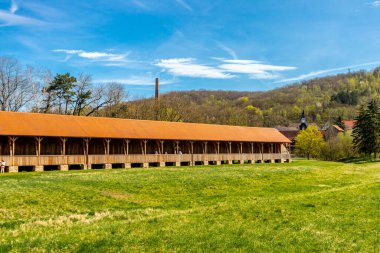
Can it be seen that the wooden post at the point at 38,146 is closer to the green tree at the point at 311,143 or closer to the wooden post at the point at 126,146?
the wooden post at the point at 126,146

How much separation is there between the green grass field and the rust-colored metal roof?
41.2 feet

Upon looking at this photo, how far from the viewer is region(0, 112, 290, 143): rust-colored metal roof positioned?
37.8m

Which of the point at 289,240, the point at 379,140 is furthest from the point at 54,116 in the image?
the point at 379,140

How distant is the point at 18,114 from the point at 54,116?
3.88 metres

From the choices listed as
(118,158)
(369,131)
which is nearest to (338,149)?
(369,131)

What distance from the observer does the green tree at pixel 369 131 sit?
69.2 m

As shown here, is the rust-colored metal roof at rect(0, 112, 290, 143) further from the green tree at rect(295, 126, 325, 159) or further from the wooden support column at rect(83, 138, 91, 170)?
the green tree at rect(295, 126, 325, 159)

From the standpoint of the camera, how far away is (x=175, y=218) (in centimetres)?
1444

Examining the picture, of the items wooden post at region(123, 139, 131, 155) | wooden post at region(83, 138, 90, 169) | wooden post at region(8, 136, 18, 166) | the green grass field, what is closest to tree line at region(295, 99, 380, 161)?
wooden post at region(123, 139, 131, 155)

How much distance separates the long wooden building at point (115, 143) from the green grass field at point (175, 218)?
Result: 11913 mm

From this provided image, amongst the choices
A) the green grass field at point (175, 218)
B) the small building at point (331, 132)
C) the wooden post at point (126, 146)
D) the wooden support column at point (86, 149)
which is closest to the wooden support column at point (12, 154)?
the wooden support column at point (86, 149)

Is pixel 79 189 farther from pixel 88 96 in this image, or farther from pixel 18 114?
pixel 88 96

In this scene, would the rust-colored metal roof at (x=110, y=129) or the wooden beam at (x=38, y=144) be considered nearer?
the wooden beam at (x=38, y=144)

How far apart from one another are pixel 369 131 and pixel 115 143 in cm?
4590
